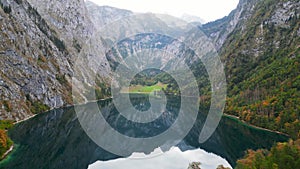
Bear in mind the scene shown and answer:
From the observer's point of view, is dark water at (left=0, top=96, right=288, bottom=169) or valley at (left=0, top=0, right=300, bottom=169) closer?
dark water at (left=0, top=96, right=288, bottom=169)

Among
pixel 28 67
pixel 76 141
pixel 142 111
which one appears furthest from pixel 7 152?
pixel 142 111

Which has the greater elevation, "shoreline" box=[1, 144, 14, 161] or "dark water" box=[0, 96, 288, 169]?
"shoreline" box=[1, 144, 14, 161]

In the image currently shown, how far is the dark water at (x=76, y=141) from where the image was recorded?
5778 centimetres

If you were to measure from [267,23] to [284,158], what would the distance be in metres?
158

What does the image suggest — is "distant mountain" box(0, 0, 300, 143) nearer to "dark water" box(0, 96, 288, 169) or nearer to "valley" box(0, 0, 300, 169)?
→ "valley" box(0, 0, 300, 169)

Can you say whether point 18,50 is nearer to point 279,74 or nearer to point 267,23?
point 279,74

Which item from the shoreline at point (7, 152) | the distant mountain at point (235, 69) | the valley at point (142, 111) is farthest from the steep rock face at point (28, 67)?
the shoreline at point (7, 152)

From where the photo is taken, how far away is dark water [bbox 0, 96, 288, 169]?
5778 cm

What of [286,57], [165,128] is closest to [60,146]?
[165,128]

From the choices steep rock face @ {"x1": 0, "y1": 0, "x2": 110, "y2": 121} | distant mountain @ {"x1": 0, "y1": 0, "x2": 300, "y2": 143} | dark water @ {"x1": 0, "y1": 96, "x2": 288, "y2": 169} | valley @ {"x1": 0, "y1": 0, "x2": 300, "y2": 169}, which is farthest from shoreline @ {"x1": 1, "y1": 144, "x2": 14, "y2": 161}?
distant mountain @ {"x1": 0, "y1": 0, "x2": 300, "y2": 143}

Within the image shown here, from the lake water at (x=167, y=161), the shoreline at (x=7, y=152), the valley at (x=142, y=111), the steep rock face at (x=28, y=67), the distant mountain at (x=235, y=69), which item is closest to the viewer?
the shoreline at (x=7, y=152)

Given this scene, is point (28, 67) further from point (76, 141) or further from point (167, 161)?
point (167, 161)

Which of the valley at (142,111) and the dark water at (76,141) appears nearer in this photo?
the dark water at (76,141)

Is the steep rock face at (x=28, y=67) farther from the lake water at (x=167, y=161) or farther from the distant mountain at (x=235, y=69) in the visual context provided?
the lake water at (x=167, y=161)
